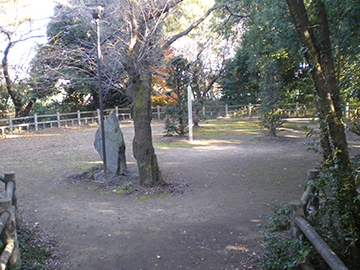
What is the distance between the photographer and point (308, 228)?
107 inches

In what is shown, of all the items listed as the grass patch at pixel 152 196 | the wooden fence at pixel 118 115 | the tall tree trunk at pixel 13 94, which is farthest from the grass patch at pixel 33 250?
the tall tree trunk at pixel 13 94

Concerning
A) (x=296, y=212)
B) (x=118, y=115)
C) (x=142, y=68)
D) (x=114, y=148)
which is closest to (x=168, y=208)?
(x=114, y=148)

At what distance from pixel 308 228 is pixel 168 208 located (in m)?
3.31

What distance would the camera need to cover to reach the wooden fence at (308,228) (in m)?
2.24

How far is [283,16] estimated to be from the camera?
869 cm

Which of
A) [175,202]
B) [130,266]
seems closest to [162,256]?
[130,266]

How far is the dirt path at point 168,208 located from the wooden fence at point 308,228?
0.85 meters

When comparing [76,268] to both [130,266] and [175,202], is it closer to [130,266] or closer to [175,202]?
[130,266]

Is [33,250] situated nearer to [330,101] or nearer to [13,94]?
[330,101]

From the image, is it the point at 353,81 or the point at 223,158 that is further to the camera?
the point at 223,158

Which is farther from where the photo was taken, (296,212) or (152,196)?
(152,196)

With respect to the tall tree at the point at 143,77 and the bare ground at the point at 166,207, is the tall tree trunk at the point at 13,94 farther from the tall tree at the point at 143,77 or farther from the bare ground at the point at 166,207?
the tall tree at the point at 143,77

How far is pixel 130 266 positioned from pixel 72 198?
315 centimetres

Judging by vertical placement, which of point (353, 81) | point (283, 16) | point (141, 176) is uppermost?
point (283, 16)
